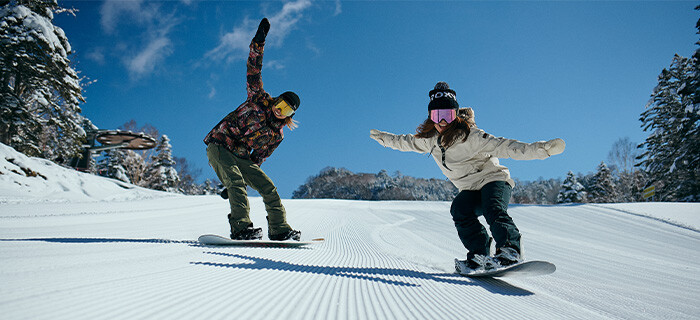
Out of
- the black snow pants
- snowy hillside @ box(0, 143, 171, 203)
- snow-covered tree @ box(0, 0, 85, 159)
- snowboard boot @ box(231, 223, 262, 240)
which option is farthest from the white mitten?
snow-covered tree @ box(0, 0, 85, 159)

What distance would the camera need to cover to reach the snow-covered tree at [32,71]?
11781mm

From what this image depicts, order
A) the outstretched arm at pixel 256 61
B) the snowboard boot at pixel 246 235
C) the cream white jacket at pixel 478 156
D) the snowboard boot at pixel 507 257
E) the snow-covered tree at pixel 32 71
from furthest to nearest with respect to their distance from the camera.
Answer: the snow-covered tree at pixel 32 71 → the outstretched arm at pixel 256 61 → the snowboard boot at pixel 246 235 → the cream white jacket at pixel 478 156 → the snowboard boot at pixel 507 257

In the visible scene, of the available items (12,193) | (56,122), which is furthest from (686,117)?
(56,122)

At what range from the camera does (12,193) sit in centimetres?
768

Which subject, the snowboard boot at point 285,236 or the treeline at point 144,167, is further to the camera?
the treeline at point 144,167

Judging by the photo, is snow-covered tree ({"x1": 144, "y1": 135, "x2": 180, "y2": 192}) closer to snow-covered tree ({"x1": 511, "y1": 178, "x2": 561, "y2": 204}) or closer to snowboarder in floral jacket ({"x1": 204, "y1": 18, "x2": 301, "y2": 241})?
snowboarder in floral jacket ({"x1": 204, "y1": 18, "x2": 301, "y2": 241})

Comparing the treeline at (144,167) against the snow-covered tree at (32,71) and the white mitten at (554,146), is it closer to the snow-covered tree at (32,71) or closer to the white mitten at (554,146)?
the snow-covered tree at (32,71)

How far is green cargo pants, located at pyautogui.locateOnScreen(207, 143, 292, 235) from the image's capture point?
327cm

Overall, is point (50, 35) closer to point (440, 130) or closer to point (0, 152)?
point (0, 152)

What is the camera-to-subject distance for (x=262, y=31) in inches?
146

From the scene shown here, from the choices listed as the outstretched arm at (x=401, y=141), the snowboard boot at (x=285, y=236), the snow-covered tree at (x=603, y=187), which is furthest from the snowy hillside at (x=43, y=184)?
the snow-covered tree at (x=603, y=187)

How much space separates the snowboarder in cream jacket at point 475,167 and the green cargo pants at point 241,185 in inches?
63.5

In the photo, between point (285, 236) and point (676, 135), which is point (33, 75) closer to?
point (285, 236)

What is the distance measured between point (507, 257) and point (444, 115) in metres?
Answer: 1.13
